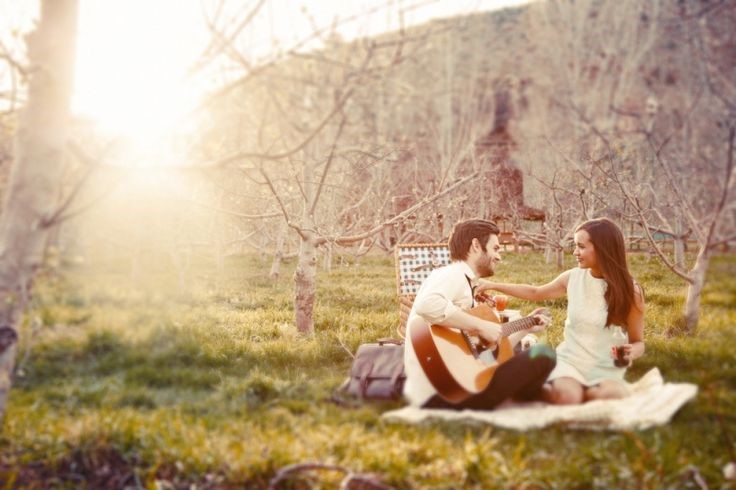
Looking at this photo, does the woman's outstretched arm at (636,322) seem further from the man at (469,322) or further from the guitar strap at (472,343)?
the guitar strap at (472,343)

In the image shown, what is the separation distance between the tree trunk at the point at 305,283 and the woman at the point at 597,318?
10.5ft

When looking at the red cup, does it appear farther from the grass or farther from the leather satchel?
the grass

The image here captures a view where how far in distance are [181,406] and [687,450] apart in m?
2.81

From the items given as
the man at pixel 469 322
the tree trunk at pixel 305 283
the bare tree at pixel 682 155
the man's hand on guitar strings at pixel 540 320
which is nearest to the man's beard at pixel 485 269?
the man at pixel 469 322

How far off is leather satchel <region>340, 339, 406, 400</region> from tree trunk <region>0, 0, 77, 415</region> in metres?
2.14

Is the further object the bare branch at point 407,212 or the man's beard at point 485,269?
the bare branch at point 407,212

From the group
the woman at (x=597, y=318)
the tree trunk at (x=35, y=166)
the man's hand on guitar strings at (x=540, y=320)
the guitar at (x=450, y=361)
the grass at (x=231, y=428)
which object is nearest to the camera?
the grass at (x=231, y=428)

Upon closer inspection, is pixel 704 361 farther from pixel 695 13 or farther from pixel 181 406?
pixel 181 406

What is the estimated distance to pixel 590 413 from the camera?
372 cm

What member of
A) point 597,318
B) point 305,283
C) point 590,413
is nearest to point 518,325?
point 597,318

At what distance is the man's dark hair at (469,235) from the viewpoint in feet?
15.2

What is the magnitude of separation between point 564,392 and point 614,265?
3.06 feet

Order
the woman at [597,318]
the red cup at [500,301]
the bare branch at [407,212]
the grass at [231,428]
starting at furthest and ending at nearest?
the bare branch at [407,212], the red cup at [500,301], the woman at [597,318], the grass at [231,428]

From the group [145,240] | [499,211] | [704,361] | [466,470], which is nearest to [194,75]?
[145,240]
